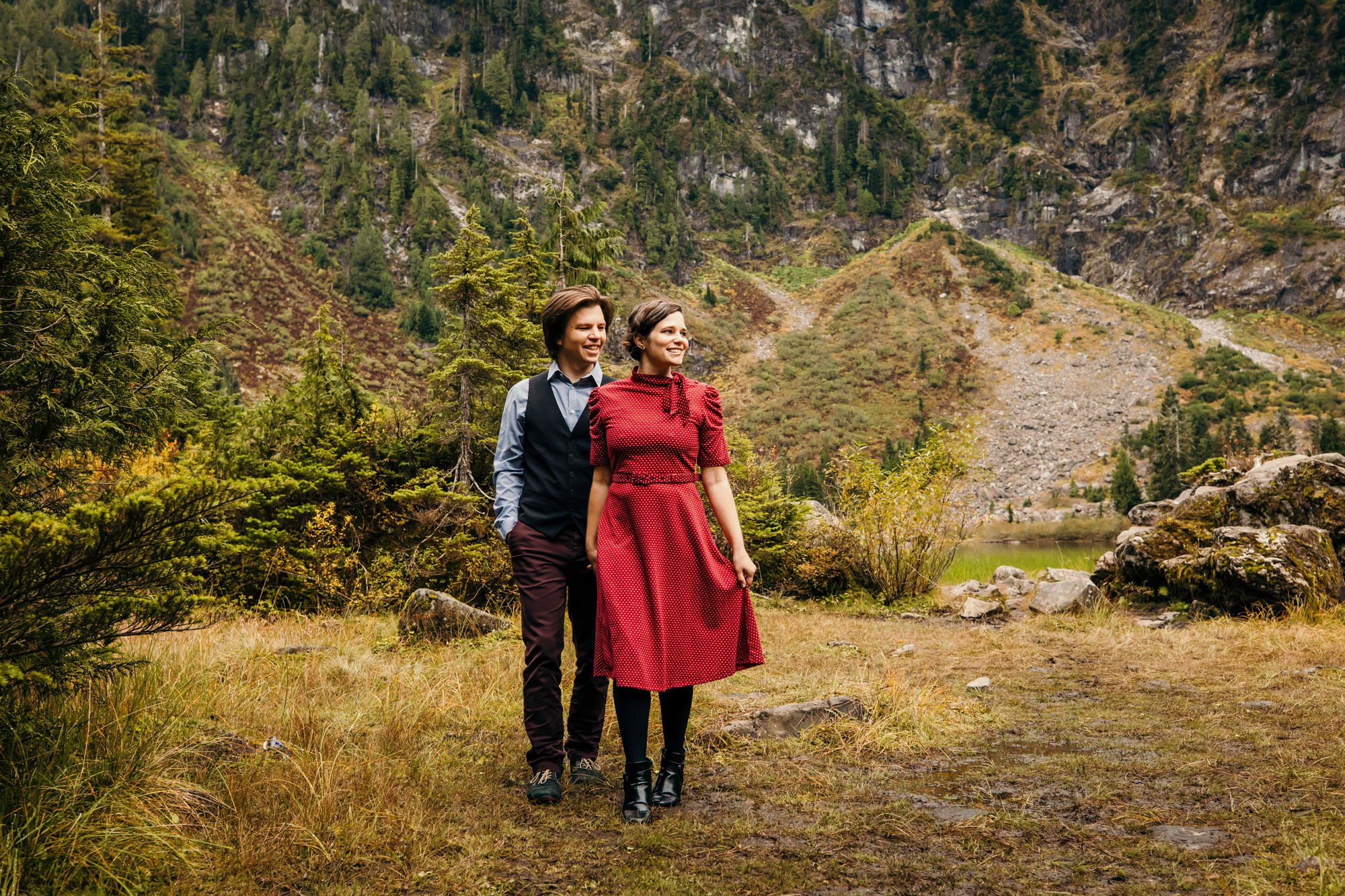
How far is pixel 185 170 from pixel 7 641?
344 feet

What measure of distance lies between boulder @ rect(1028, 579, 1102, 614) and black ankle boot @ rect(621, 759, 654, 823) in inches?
321

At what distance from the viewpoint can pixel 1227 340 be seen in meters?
106

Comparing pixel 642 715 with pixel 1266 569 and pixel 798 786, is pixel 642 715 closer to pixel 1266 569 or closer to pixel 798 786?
pixel 798 786

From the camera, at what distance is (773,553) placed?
1242cm

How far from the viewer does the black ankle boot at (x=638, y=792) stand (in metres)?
2.82

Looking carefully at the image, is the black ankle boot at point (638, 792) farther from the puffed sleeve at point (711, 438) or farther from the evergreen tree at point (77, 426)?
the evergreen tree at point (77, 426)

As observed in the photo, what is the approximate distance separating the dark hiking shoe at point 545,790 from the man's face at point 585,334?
1782mm

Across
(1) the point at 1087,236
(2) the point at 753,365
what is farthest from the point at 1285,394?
(1) the point at 1087,236

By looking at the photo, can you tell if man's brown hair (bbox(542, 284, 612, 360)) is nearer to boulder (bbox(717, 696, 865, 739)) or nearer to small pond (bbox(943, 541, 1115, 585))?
boulder (bbox(717, 696, 865, 739))

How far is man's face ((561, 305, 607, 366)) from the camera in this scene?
11.3 ft

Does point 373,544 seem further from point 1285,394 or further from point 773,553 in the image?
point 1285,394

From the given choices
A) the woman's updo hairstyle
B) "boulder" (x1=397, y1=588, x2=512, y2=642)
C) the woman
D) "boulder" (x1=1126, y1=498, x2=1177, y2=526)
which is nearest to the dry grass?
the woman

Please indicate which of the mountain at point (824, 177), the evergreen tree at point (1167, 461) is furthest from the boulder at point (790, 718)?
the mountain at point (824, 177)

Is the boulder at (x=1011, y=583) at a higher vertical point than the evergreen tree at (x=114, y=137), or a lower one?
lower
